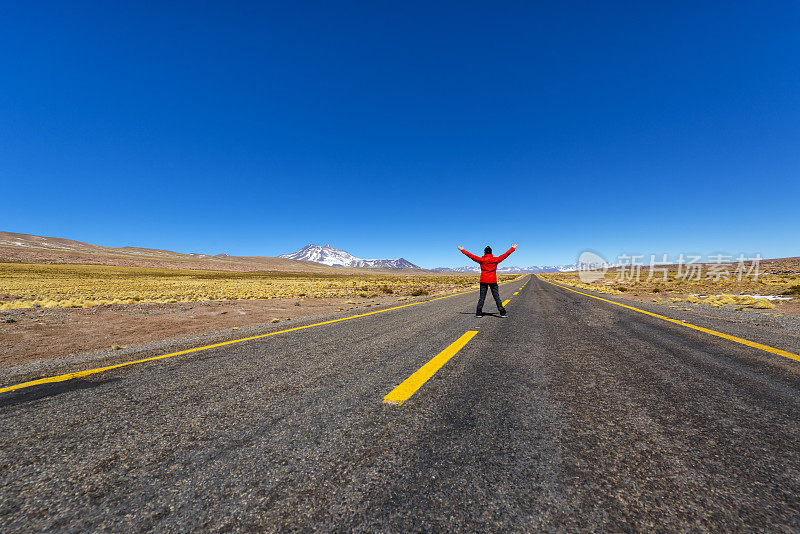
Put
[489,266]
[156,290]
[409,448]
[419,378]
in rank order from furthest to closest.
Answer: [156,290], [489,266], [419,378], [409,448]

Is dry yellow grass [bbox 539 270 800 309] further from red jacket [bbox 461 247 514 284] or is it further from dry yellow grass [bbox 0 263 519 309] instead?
dry yellow grass [bbox 0 263 519 309]

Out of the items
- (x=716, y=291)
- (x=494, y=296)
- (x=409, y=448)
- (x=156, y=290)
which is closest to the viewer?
(x=409, y=448)

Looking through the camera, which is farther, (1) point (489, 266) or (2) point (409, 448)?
(1) point (489, 266)

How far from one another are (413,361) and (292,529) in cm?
249

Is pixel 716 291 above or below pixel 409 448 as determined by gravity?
above

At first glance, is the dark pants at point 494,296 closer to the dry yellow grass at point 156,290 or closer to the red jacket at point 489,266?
the red jacket at point 489,266

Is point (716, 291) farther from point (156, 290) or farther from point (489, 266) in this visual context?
point (156, 290)

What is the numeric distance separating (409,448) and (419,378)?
1222 millimetres

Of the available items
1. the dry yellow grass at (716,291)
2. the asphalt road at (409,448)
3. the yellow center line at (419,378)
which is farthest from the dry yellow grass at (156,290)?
the yellow center line at (419,378)

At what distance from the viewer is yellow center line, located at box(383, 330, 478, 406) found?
251 centimetres

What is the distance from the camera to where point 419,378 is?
118 inches

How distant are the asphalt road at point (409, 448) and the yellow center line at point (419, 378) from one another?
0.08 meters

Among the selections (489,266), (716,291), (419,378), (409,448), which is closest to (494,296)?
(489,266)

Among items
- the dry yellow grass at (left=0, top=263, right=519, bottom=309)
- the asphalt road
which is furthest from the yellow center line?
the dry yellow grass at (left=0, top=263, right=519, bottom=309)
